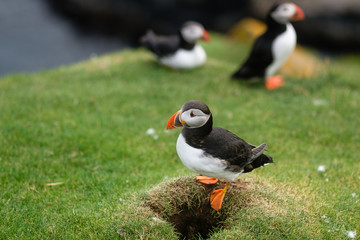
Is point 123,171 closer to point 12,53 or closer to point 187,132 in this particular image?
point 187,132

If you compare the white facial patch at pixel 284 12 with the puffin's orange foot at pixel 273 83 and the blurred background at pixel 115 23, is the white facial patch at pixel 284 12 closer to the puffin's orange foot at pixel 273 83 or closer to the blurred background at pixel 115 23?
the puffin's orange foot at pixel 273 83

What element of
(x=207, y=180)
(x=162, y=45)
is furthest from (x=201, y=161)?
(x=162, y=45)

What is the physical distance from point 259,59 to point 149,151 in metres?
3.06

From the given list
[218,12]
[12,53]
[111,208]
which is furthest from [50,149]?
[218,12]

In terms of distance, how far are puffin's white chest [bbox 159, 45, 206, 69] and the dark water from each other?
20.0 ft

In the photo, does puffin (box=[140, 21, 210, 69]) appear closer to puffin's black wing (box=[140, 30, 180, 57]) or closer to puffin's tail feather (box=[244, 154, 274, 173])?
puffin's black wing (box=[140, 30, 180, 57])

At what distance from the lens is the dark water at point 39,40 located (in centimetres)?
1316

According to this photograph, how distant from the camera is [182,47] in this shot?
8062mm

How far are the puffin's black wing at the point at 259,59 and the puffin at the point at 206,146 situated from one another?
3837mm

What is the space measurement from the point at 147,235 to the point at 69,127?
9.69ft

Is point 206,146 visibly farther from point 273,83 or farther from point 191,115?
point 273,83

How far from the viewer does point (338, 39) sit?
1594 cm

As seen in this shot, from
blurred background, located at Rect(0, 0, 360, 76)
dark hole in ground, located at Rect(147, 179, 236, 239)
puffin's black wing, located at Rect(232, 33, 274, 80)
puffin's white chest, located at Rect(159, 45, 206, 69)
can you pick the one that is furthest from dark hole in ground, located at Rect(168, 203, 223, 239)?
blurred background, located at Rect(0, 0, 360, 76)

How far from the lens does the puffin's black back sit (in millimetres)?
6793
